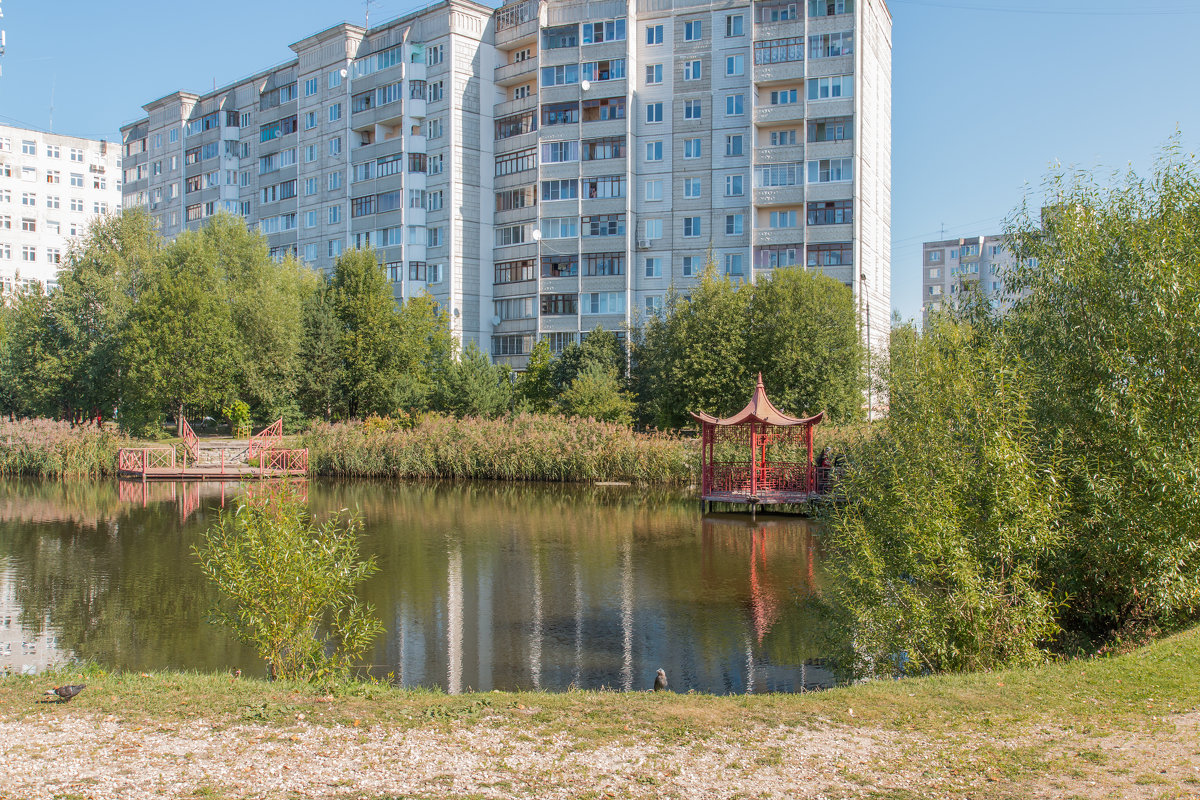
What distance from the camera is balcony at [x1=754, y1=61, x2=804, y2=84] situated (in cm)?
5859

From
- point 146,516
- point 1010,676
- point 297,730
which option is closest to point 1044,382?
point 1010,676

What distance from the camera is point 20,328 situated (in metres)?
57.7

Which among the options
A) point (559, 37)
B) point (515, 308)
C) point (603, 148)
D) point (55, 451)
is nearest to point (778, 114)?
point (603, 148)

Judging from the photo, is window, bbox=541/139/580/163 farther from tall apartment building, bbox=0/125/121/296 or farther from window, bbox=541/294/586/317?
tall apartment building, bbox=0/125/121/296

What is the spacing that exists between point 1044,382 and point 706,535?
1394 cm

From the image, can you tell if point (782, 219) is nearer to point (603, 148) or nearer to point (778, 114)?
point (778, 114)

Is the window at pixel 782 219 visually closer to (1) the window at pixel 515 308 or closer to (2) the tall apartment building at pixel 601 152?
(2) the tall apartment building at pixel 601 152

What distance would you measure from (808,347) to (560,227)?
2184cm

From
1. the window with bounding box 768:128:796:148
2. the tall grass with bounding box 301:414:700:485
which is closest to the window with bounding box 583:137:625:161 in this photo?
the window with bounding box 768:128:796:148

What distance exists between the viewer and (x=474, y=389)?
180 ft

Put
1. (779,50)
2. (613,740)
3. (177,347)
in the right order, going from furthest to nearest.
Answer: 1. (779,50)
2. (177,347)
3. (613,740)

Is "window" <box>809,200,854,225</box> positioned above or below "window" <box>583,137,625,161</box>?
below

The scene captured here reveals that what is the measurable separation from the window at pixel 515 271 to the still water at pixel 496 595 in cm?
3380

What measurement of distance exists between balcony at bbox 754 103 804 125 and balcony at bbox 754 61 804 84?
1665mm
